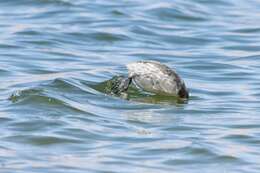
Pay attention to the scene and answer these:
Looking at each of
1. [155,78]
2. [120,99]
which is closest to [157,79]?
→ [155,78]

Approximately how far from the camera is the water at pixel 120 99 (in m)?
9.35

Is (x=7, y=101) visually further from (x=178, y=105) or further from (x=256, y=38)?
(x=256, y=38)

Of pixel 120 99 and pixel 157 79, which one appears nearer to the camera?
pixel 120 99

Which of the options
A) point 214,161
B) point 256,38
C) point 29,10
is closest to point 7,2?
point 29,10

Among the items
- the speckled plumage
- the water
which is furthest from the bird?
the water

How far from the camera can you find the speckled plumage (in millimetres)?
12257

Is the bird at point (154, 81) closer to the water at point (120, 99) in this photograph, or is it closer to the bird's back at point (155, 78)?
the bird's back at point (155, 78)

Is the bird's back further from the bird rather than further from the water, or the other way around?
the water

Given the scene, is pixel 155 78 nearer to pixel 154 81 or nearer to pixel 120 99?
pixel 154 81

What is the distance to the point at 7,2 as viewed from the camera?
19500 millimetres

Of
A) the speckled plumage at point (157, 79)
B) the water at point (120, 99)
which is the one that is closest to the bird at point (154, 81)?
the speckled plumage at point (157, 79)

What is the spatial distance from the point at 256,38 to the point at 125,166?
884 centimetres

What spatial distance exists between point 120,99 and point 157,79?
0.56m

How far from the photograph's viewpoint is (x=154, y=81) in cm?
1232
